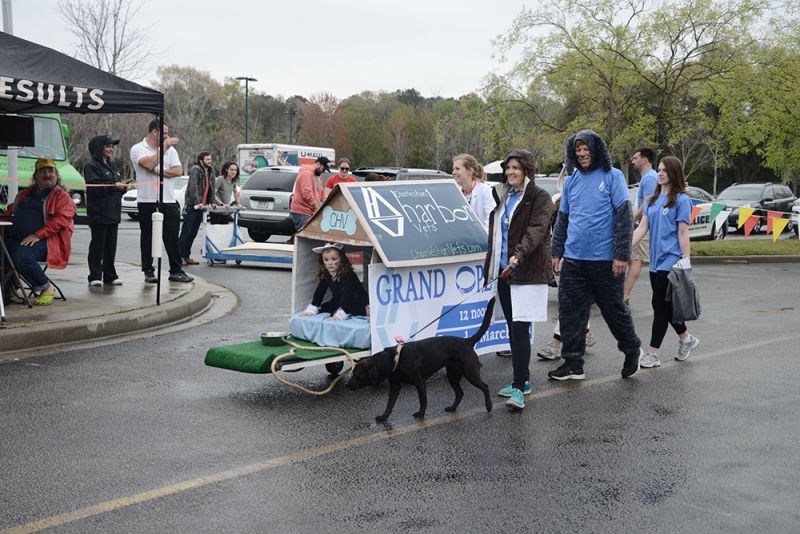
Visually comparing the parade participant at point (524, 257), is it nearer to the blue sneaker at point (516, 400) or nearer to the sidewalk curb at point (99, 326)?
the blue sneaker at point (516, 400)

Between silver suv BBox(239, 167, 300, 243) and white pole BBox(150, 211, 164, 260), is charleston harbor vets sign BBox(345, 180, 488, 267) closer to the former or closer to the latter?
white pole BBox(150, 211, 164, 260)

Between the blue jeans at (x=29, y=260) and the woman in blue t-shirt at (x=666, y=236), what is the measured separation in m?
6.42

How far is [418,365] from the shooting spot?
6.00 meters

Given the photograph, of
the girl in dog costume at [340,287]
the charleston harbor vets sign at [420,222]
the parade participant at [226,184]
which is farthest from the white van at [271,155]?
the girl in dog costume at [340,287]

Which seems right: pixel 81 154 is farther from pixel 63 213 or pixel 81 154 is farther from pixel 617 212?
pixel 617 212

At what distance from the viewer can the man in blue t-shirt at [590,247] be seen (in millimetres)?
7051

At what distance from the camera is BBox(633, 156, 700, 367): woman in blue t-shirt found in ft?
26.1

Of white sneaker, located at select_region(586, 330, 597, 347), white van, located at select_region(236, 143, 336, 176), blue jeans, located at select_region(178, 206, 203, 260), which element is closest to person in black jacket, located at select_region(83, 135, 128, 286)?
blue jeans, located at select_region(178, 206, 203, 260)

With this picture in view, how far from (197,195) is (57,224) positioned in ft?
17.8

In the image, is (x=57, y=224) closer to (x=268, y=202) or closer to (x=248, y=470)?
(x=248, y=470)

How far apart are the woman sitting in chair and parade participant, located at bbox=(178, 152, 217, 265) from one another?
515cm

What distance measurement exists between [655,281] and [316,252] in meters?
3.09

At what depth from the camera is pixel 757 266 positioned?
61.4 feet

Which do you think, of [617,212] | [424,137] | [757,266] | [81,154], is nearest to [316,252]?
[617,212]
